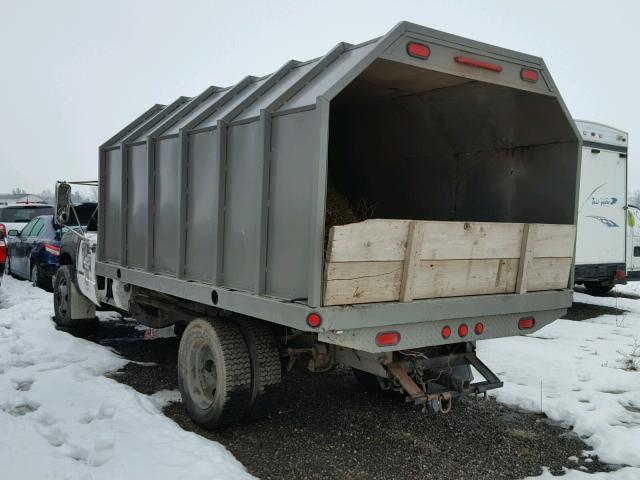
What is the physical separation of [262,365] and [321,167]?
1754 mm

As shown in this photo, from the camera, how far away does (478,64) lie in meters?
4.07

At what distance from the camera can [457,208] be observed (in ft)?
19.1

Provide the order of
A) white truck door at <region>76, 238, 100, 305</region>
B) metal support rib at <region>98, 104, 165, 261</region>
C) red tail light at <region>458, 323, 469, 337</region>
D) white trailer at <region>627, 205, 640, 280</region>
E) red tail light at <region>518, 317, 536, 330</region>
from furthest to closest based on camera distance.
Result: white trailer at <region>627, 205, 640, 280</region>, white truck door at <region>76, 238, 100, 305</region>, metal support rib at <region>98, 104, 165, 261</region>, red tail light at <region>518, 317, 536, 330</region>, red tail light at <region>458, 323, 469, 337</region>

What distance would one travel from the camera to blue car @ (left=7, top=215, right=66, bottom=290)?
11.1m

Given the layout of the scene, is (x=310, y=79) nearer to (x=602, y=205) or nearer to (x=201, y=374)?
(x=201, y=374)

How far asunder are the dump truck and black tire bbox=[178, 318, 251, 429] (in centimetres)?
2

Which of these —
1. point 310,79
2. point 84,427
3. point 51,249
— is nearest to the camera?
point 310,79

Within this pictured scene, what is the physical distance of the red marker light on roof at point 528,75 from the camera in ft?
14.1

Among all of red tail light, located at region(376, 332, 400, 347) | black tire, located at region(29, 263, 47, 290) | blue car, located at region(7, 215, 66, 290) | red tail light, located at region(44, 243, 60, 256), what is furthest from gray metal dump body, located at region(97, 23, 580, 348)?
black tire, located at region(29, 263, 47, 290)

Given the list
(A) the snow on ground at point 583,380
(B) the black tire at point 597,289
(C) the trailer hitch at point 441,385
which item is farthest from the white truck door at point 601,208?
(C) the trailer hitch at point 441,385

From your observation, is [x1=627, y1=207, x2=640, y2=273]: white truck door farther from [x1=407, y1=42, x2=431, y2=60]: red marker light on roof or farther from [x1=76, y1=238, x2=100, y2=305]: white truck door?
[x1=76, y1=238, x2=100, y2=305]: white truck door

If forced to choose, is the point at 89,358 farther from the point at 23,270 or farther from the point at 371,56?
the point at 23,270

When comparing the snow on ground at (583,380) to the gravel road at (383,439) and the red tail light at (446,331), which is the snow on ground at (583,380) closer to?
the gravel road at (383,439)

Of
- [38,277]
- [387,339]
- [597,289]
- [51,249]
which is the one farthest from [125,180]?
[597,289]
